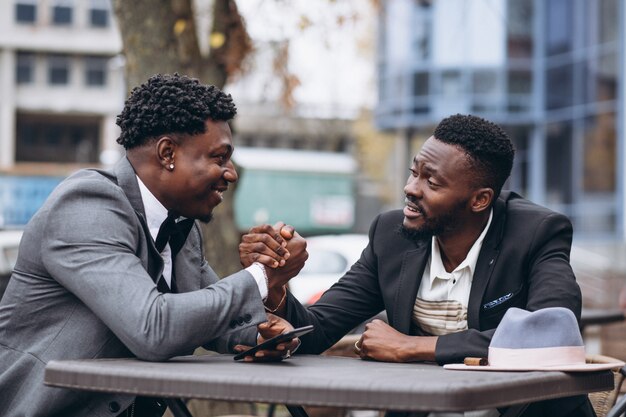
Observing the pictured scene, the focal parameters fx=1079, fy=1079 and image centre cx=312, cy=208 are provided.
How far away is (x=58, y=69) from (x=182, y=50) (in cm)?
5265

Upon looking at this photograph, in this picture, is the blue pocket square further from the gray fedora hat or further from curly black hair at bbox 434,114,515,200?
the gray fedora hat

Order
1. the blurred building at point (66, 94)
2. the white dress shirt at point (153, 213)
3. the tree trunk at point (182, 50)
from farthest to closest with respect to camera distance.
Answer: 1. the blurred building at point (66, 94)
2. the tree trunk at point (182, 50)
3. the white dress shirt at point (153, 213)

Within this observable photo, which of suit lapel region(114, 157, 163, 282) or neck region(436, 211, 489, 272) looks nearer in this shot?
suit lapel region(114, 157, 163, 282)

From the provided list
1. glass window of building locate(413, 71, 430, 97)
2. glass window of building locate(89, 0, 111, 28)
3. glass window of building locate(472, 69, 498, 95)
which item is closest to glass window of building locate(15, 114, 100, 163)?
glass window of building locate(89, 0, 111, 28)

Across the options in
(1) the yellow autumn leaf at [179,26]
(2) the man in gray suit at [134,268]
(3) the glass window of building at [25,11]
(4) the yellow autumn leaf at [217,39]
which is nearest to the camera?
(2) the man in gray suit at [134,268]

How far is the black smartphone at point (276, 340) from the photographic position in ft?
10.2

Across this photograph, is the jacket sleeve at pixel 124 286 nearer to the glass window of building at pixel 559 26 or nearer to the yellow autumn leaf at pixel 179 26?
the yellow autumn leaf at pixel 179 26

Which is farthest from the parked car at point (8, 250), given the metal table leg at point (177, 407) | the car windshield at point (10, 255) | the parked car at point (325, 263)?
the metal table leg at point (177, 407)

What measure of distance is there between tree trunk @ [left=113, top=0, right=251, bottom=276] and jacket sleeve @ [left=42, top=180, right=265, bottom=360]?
3.99 metres

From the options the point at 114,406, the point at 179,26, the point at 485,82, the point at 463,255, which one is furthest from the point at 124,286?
the point at 485,82

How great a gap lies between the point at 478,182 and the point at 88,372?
1709 mm

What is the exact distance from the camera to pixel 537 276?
3633 mm

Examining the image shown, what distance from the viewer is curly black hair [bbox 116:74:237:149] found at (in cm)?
336

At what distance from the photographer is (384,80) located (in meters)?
38.1
